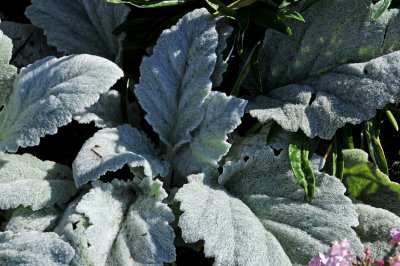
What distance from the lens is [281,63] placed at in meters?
1.96

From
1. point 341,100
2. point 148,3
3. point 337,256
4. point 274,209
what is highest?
point 148,3

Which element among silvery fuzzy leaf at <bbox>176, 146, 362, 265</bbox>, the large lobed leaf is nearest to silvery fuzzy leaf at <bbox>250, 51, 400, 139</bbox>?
the large lobed leaf

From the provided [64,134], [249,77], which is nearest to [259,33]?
[249,77]

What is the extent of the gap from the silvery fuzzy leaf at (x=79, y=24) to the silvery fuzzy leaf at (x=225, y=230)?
25.8 inches

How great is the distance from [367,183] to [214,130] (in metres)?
0.50

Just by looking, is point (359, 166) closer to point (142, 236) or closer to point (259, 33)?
point (259, 33)

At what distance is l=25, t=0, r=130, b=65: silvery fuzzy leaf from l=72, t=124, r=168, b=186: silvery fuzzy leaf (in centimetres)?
34

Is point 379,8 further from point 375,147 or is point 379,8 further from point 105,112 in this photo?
point 105,112

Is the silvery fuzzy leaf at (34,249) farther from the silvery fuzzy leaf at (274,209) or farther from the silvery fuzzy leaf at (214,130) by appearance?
the silvery fuzzy leaf at (214,130)

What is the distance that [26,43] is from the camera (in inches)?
89.2

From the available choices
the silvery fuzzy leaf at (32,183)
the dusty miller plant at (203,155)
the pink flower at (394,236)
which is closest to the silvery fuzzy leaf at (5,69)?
the dusty miller plant at (203,155)

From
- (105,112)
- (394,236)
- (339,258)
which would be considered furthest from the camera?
(105,112)

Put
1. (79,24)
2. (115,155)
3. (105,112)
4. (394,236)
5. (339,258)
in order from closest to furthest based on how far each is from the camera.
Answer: (339,258) → (394,236) → (115,155) → (105,112) → (79,24)

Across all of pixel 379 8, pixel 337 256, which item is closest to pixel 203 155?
pixel 337 256
